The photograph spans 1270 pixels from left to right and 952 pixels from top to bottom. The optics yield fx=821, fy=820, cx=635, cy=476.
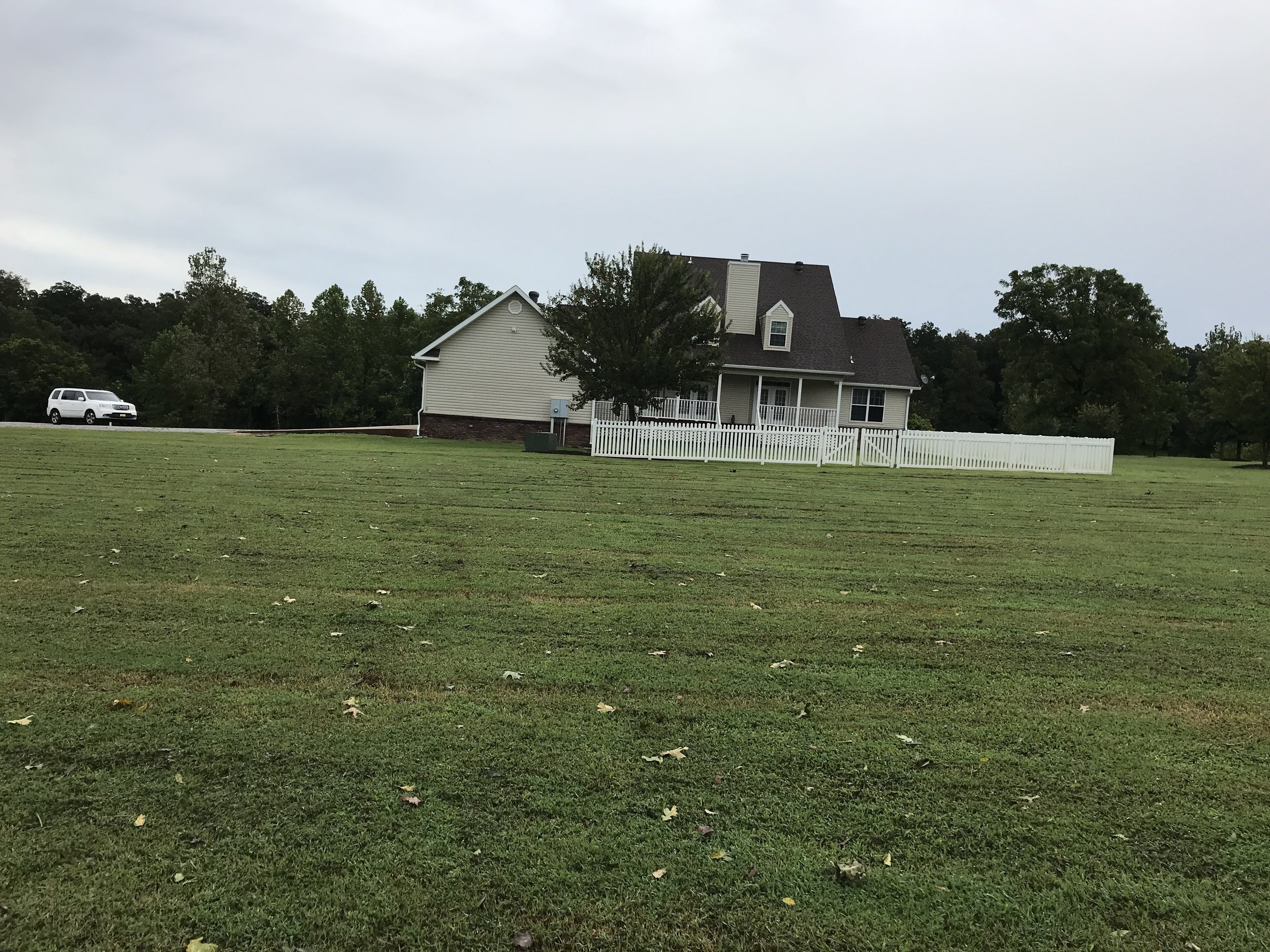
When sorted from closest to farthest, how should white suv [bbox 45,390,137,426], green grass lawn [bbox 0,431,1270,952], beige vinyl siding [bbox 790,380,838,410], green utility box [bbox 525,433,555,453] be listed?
green grass lawn [bbox 0,431,1270,952]
green utility box [bbox 525,433,555,453]
beige vinyl siding [bbox 790,380,838,410]
white suv [bbox 45,390,137,426]

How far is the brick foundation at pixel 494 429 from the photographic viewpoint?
100 feet

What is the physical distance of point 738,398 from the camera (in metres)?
33.0

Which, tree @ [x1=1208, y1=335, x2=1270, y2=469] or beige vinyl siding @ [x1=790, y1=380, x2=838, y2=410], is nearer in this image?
tree @ [x1=1208, y1=335, x2=1270, y2=469]

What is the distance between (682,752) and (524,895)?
1.12 metres

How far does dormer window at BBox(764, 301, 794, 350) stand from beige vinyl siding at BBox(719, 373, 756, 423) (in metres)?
1.68

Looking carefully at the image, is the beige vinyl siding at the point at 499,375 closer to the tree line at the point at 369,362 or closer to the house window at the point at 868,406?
the house window at the point at 868,406

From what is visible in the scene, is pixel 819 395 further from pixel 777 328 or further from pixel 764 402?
pixel 777 328

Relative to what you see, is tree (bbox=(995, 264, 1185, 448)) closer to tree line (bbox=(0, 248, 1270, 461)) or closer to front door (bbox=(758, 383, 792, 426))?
tree line (bbox=(0, 248, 1270, 461))

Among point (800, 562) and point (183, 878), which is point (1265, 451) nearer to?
point (800, 562)

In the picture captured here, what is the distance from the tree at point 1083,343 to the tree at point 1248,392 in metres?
16.8

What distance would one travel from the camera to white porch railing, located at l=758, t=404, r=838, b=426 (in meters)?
32.0

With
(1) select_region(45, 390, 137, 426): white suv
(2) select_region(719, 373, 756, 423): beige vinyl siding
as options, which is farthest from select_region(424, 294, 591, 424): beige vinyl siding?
(1) select_region(45, 390, 137, 426): white suv

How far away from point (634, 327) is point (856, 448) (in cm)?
709

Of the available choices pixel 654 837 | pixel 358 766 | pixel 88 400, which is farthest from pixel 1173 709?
pixel 88 400
